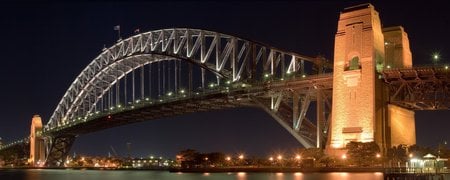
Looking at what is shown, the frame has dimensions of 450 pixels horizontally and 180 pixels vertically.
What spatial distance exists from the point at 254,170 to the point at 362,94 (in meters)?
17.2

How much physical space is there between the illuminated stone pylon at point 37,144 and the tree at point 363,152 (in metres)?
84.9

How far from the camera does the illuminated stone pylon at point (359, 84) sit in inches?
2334

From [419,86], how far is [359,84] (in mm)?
5547

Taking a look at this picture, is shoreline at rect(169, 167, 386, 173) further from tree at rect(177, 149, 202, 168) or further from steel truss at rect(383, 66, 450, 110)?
steel truss at rect(383, 66, 450, 110)

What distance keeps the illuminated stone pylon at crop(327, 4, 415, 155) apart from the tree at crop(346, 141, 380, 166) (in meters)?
1.52

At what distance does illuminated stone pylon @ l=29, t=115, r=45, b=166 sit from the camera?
427ft

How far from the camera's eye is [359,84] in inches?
2370

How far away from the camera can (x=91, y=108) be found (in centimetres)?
11212

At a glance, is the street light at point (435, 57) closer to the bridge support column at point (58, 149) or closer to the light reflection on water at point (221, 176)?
the light reflection on water at point (221, 176)

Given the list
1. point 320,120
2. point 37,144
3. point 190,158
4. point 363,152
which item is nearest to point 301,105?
point 320,120

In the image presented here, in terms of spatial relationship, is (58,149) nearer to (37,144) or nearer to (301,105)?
(37,144)

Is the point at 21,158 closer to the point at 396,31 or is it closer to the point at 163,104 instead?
the point at 163,104

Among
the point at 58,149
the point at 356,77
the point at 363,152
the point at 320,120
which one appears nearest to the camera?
the point at 363,152

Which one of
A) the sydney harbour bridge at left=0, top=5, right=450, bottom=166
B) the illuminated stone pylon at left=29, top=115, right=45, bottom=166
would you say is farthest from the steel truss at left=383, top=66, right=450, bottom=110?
the illuminated stone pylon at left=29, top=115, right=45, bottom=166
